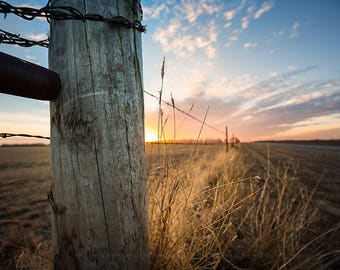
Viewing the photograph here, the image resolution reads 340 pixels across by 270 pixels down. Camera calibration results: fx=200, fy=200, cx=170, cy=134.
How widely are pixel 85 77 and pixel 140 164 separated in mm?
438

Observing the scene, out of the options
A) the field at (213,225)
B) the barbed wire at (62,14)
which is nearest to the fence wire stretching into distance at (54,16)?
the barbed wire at (62,14)

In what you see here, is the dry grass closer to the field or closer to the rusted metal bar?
the field

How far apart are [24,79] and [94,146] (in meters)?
0.33

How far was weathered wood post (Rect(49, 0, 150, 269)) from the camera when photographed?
2.67 feet

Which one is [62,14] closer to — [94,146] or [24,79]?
[24,79]

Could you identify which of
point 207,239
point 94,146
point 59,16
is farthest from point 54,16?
point 207,239

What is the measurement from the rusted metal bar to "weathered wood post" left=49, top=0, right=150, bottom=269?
0.07m

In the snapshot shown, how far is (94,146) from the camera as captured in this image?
0.81 metres

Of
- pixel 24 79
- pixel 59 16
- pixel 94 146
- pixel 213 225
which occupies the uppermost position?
pixel 59 16

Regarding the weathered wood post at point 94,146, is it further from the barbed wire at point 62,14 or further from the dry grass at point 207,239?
the dry grass at point 207,239

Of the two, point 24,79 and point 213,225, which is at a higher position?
point 24,79

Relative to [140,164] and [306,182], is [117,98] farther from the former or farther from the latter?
→ [306,182]

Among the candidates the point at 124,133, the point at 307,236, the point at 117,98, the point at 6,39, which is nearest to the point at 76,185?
the point at 124,133

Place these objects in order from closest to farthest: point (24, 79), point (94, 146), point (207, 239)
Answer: point (24, 79) → point (94, 146) → point (207, 239)
